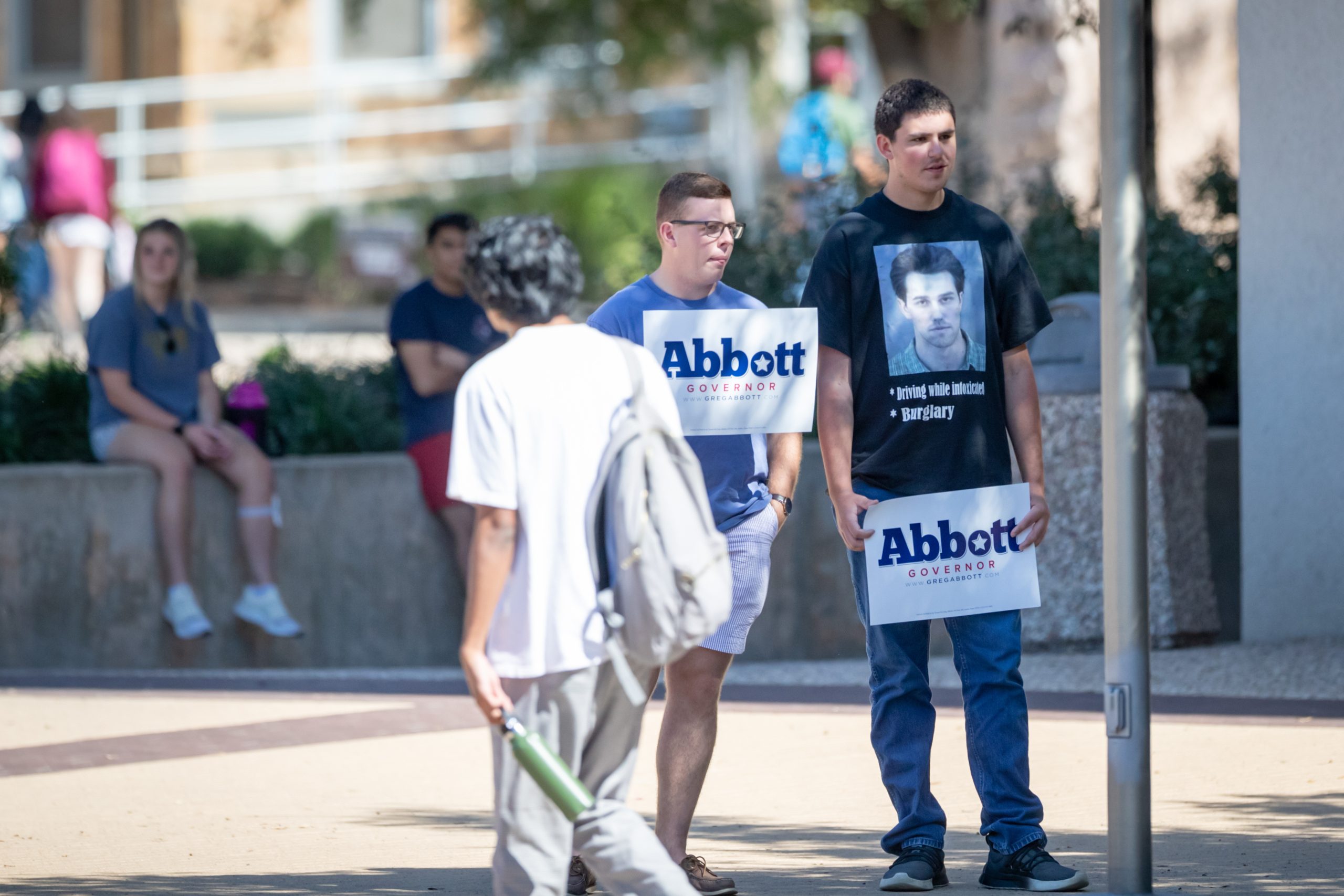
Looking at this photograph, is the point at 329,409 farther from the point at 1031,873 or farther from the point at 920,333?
the point at 1031,873

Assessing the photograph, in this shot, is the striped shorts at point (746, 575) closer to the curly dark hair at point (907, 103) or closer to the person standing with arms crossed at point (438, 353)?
the curly dark hair at point (907, 103)

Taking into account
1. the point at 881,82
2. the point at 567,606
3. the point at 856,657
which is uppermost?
the point at 881,82

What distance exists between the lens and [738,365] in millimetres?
5129

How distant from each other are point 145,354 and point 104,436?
1.35 ft

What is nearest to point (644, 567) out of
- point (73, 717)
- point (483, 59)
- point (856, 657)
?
point (73, 717)

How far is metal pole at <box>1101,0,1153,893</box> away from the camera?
15.2ft

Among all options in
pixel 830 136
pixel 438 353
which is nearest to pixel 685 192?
pixel 438 353

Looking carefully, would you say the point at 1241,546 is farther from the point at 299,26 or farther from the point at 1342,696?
the point at 299,26

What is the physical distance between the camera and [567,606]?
3.96m

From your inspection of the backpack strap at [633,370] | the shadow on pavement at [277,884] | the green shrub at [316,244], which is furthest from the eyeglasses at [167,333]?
the green shrub at [316,244]

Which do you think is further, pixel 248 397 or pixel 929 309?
pixel 248 397

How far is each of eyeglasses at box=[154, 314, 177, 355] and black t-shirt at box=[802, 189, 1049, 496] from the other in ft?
15.6

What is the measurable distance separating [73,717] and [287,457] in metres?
2.17

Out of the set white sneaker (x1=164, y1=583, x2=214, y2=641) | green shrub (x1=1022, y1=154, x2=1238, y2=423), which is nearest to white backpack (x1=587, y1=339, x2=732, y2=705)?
white sneaker (x1=164, y1=583, x2=214, y2=641)
